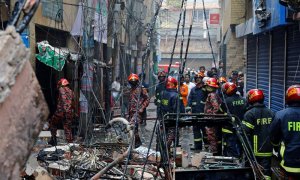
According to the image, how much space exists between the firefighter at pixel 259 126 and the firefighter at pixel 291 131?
47.9 inches

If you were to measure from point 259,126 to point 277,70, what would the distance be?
202 inches

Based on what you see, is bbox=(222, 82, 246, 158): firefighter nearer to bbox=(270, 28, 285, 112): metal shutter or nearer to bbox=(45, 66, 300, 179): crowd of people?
bbox=(45, 66, 300, 179): crowd of people

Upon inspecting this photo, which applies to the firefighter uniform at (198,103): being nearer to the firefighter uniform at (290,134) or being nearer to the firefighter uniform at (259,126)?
the firefighter uniform at (259,126)

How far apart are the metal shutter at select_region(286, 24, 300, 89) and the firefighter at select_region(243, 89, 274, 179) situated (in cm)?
286

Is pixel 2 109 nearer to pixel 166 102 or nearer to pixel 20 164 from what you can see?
pixel 20 164

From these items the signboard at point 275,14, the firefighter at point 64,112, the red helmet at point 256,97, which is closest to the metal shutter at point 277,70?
the signboard at point 275,14

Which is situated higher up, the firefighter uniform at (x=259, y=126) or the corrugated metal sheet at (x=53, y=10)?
the corrugated metal sheet at (x=53, y=10)

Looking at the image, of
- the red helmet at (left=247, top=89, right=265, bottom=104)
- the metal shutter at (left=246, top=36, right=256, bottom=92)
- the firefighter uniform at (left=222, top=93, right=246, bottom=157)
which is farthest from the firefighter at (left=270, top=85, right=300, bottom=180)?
the metal shutter at (left=246, top=36, right=256, bottom=92)

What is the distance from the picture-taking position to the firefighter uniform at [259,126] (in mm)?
6781

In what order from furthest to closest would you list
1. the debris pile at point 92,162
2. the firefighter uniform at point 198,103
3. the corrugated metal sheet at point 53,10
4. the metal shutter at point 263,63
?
the metal shutter at point 263,63 → the corrugated metal sheet at point 53,10 → the firefighter uniform at point 198,103 → the debris pile at point 92,162

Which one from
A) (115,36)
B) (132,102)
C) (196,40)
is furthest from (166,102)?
(196,40)

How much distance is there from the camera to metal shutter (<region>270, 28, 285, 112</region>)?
1098 cm

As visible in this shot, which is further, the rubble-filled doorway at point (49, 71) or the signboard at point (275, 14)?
the rubble-filled doorway at point (49, 71)

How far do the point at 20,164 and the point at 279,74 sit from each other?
10.4m
